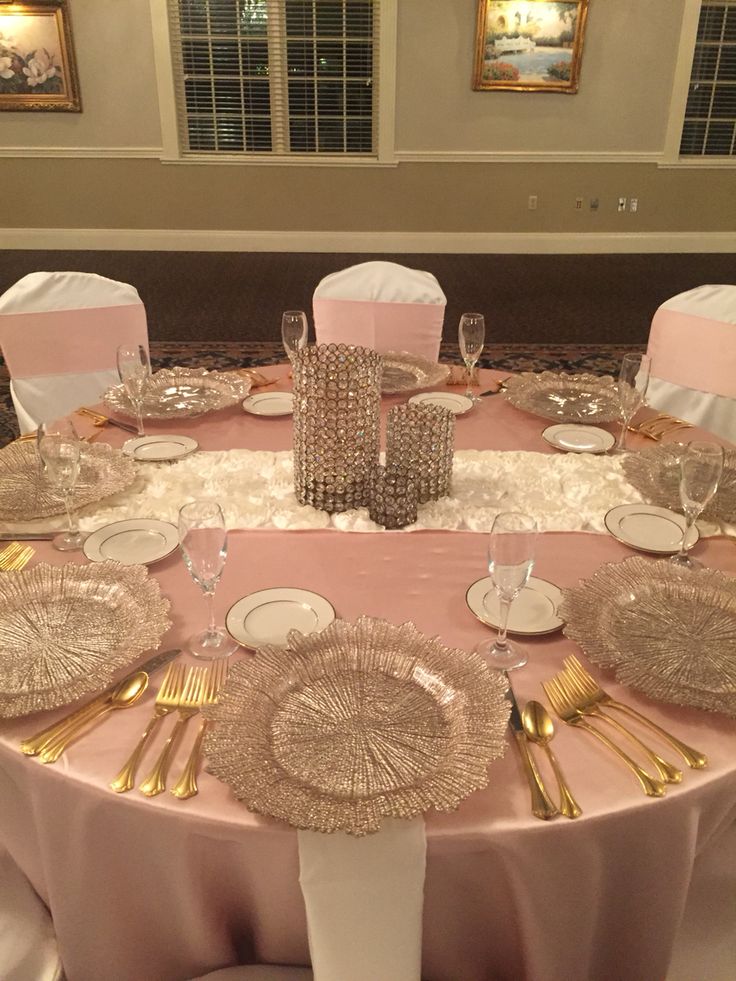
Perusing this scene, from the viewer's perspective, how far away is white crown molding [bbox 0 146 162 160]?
23.4ft

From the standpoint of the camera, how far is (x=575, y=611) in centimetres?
108

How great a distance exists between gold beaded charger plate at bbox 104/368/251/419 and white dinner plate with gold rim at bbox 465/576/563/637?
2.85 ft

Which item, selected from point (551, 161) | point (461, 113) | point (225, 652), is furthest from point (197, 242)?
point (225, 652)

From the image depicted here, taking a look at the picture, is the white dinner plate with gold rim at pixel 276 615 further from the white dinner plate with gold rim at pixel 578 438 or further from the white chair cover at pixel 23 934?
the white dinner plate with gold rim at pixel 578 438

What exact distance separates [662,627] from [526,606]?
0.18m

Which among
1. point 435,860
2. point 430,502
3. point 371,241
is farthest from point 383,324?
point 371,241

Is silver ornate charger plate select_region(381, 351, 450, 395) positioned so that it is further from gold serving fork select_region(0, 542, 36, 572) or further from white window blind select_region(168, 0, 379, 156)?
white window blind select_region(168, 0, 379, 156)

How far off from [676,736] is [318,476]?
71 centimetres

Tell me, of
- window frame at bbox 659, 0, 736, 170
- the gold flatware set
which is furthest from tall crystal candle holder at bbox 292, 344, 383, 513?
window frame at bbox 659, 0, 736, 170

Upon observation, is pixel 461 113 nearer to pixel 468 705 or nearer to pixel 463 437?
pixel 463 437

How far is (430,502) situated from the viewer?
1.41 meters

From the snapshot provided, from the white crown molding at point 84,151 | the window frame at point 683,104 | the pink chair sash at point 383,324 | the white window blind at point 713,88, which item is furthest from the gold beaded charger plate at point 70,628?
the white window blind at point 713,88

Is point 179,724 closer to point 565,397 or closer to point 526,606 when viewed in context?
point 526,606

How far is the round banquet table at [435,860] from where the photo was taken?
813mm
